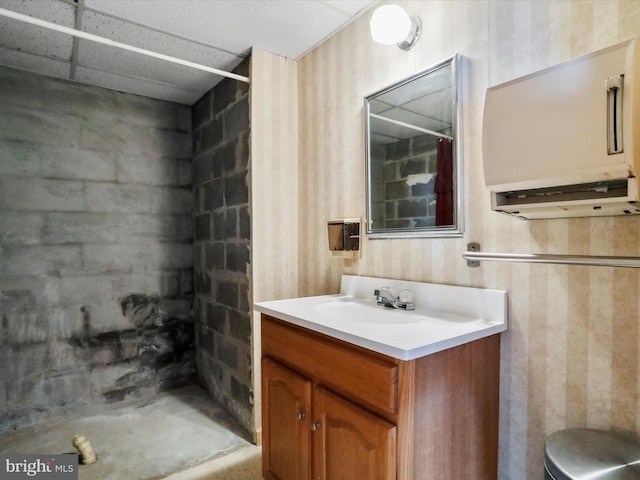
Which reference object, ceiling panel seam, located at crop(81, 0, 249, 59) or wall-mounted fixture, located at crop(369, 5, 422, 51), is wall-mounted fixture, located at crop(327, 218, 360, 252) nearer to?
wall-mounted fixture, located at crop(369, 5, 422, 51)

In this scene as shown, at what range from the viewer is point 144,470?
1846 millimetres

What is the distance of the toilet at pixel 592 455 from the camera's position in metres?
0.90

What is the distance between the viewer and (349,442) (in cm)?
116

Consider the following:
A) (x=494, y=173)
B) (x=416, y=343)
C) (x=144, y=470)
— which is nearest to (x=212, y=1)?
(x=494, y=173)

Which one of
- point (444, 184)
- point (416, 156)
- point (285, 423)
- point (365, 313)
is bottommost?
point (285, 423)

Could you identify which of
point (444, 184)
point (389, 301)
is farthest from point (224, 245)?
point (444, 184)

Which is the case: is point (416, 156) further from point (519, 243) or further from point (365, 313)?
point (365, 313)

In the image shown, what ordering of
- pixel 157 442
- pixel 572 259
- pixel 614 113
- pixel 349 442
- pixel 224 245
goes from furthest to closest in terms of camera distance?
pixel 224 245 < pixel 157 442 < pixel 349 442 < pixel 572 259 < pixel 614 113

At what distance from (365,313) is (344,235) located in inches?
19.3

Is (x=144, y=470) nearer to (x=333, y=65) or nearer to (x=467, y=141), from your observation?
(x=467, y=141)

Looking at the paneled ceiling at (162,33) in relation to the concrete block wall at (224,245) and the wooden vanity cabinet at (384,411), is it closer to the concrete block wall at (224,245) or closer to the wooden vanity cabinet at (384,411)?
the concrete block wall at (224,245)

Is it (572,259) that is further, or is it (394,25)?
(394,25)

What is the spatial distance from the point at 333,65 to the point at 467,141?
974mm

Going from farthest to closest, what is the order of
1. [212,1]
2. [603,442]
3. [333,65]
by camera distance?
[333,65]
[212,1]
[603,442]
